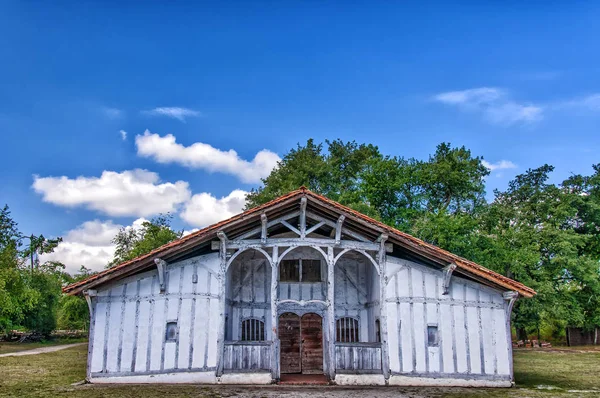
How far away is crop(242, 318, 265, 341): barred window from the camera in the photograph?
53.1 feet

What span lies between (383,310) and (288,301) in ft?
9.60

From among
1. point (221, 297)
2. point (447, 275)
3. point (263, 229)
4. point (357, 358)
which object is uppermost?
point (263, 229)

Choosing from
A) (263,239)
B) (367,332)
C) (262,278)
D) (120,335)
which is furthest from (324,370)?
(120,335)

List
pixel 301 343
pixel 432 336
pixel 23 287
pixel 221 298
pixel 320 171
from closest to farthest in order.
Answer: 1. pixel 221 298
2. pixel 432 336
3. pixel 301 343
4. pixel 23 287
5. pixel 320 171

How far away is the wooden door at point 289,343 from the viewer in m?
16.6

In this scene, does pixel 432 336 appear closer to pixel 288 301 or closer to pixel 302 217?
pixel 288 301

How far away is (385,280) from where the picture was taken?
14430mm

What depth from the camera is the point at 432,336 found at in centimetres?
1410

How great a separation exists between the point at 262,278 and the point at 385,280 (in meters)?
4.66

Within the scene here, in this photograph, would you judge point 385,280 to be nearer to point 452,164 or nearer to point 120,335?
point 120,335

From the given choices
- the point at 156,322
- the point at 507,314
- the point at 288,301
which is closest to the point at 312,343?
A: the point at 288,301

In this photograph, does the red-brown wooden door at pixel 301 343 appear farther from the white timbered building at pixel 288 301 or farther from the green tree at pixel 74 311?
the green tree at pixel 74 311

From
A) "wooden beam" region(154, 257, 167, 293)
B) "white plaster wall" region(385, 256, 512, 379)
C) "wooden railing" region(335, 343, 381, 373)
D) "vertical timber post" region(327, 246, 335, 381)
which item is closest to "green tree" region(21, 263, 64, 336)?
"wooden beam" region(154, 257, 167, 293)

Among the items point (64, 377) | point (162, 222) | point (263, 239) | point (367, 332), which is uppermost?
point (162, 222)
